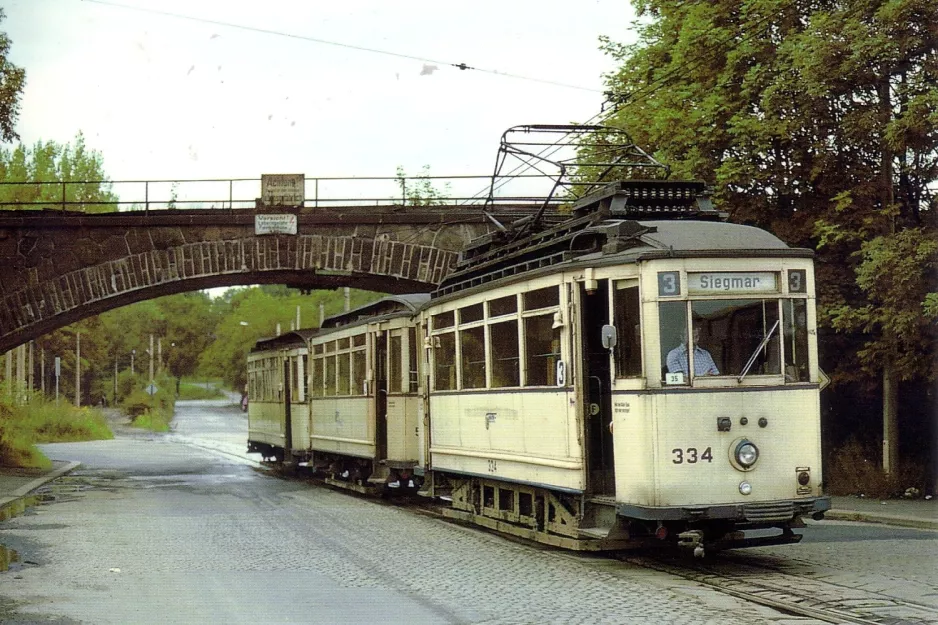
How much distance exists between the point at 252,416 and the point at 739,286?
2527 cm

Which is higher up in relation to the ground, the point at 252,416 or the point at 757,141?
the point at 757,141

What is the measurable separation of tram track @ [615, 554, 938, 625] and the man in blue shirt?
1.75 meters

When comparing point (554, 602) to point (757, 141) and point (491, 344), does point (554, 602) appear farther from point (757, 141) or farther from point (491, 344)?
point (757, 141)

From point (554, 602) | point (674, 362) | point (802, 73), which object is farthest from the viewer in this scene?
point (802, 73)

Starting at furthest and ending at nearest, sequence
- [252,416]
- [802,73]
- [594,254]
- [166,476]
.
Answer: [252,416] < [166,476] < [802,73] < [594,254]

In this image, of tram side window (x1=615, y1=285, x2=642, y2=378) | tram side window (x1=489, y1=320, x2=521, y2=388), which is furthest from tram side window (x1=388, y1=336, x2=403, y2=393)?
tram side window (x1=615, y1=285, x2=642, y2=378)

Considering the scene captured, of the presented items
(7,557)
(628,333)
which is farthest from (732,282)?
(7,557)

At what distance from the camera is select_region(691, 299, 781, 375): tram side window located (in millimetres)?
11188

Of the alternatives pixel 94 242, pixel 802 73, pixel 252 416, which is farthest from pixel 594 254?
pixel 252 416

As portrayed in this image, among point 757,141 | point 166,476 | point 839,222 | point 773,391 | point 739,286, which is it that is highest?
point 757,141

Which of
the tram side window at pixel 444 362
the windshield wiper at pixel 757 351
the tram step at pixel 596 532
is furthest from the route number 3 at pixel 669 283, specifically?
the tram side window at pixel 444 362

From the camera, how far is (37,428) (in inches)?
1871

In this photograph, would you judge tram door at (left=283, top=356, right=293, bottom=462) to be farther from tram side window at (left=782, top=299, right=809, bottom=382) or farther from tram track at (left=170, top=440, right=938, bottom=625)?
tram side window at (left=782, top=299, right=809, bottom=382)

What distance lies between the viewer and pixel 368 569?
1166 centimetres
